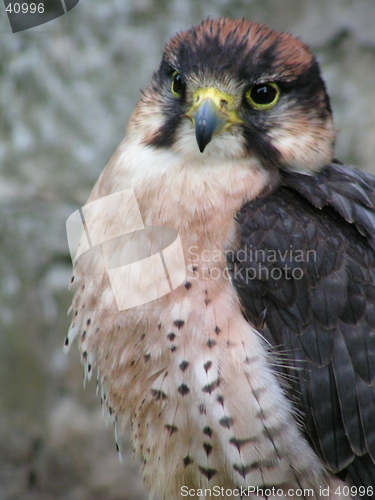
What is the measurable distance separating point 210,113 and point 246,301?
2.11 ft

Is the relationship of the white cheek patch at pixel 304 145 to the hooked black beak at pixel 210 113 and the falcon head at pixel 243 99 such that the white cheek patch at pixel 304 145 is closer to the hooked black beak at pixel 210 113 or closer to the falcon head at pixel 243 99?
the falcon head at pixel 243 99

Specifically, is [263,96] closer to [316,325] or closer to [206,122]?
[206,122]

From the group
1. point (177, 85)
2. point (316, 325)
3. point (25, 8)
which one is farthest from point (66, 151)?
point (316, 325)

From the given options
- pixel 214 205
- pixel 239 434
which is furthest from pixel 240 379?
pixel 214 205

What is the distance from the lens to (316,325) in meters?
1.89

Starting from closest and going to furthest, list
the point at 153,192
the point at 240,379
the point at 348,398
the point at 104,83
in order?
the point at 240,379, the point at 348,398, the point at 153,192, the point at 104,83

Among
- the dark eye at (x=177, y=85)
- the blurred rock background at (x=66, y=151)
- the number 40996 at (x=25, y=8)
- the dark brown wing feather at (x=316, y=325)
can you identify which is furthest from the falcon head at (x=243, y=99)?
the number 40996 at (x=25, y=8)

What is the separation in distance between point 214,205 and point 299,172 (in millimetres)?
383

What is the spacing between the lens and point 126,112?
4.42 metres

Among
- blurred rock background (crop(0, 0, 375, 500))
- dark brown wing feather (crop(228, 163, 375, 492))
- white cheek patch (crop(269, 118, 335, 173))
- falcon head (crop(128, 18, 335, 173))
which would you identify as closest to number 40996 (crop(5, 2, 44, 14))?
blurred rock background (crop(0, 0, 375, 500))

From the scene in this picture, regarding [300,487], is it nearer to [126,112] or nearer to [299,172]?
[299,172]

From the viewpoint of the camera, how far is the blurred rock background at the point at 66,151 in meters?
4.10

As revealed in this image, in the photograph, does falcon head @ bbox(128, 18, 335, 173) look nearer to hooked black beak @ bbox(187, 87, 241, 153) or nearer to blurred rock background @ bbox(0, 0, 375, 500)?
hooked black beak @ bbox(187, 87, 241, 153)

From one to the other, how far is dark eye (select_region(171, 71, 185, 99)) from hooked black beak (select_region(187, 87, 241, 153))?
0.27ft
